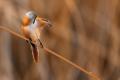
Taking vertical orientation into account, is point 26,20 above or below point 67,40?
above

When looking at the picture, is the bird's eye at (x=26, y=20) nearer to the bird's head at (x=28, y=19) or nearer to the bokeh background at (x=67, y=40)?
the bird's head at (x=28, y=19)

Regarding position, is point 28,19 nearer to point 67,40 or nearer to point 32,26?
point 32,26

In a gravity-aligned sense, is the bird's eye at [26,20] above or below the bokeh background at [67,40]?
above

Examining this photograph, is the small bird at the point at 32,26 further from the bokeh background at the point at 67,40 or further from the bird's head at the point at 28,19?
the bokeh background at the point at 67,40

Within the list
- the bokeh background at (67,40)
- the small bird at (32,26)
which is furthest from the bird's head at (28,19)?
the bokeh background at (67,40)

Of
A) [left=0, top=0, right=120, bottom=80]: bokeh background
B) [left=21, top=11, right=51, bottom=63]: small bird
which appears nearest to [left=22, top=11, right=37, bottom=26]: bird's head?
[left=21, top=11, right=51, bottom=63]: small bird

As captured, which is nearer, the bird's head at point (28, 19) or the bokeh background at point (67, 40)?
the bird's head at point (28, 19)

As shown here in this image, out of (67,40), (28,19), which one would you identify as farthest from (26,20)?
(67,40)

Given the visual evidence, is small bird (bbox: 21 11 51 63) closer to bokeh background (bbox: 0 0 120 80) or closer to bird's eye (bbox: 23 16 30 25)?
bird's eye (bbox: 23 16 30 25)

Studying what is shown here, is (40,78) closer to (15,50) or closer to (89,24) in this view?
(15,50)
